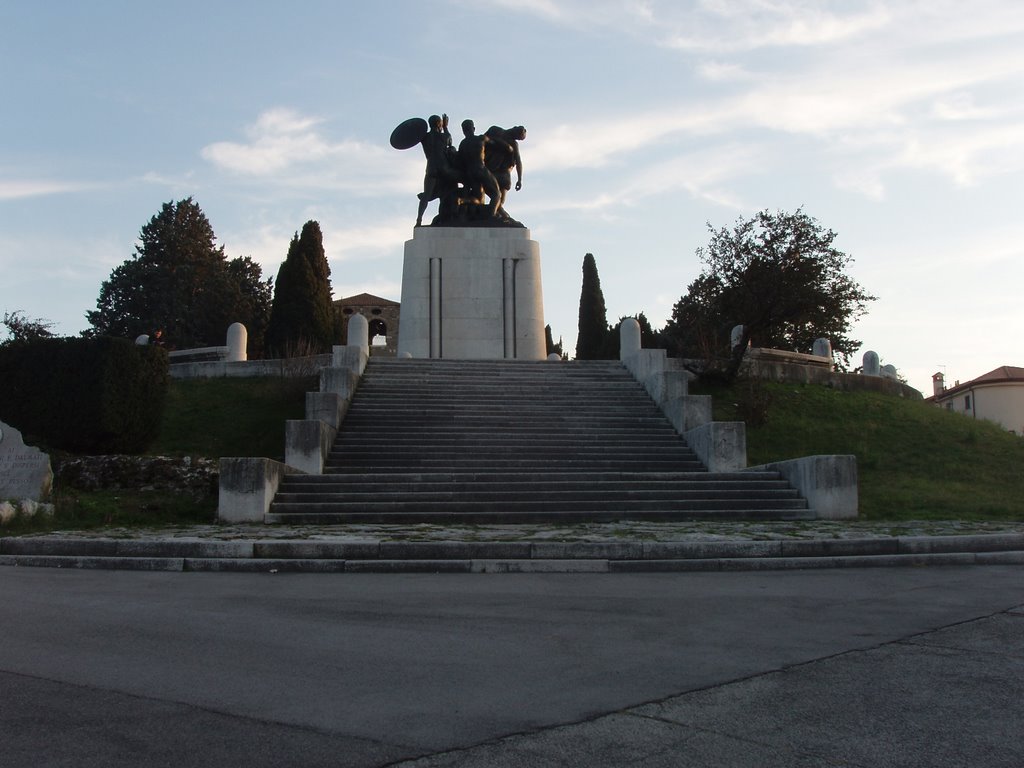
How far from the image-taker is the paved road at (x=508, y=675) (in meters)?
3.74

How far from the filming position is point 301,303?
130 feet

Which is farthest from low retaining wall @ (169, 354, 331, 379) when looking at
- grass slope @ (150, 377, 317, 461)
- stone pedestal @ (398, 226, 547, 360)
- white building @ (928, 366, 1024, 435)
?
white building @ (928, 366, 1024, 435)

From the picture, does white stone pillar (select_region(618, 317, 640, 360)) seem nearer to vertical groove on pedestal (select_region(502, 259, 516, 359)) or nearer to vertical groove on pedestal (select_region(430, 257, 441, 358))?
vertical groove on pedestal (select_region(502, 259, 516, 359))

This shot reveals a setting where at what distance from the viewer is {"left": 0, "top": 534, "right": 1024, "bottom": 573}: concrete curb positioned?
9008 millimetres

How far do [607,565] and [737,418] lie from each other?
1180 centimetres

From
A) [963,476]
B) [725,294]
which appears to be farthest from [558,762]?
[725,294]

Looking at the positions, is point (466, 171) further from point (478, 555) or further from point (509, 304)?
point (478, 555)

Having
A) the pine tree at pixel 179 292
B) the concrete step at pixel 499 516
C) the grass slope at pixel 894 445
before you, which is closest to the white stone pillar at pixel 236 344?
the grass slope at pixel 894 445

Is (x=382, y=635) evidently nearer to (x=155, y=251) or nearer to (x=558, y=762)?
(x=558, y=762)

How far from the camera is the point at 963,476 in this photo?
17.2 m

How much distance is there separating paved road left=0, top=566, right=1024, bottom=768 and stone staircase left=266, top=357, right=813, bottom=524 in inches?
200

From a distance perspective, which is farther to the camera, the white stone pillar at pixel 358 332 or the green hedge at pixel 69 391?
the white stone pillar at pixel 358 332

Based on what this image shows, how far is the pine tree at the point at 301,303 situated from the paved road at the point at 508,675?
31805 millimetres

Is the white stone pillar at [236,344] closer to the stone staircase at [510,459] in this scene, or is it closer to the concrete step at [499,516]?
the stone staircase at [510,459]
